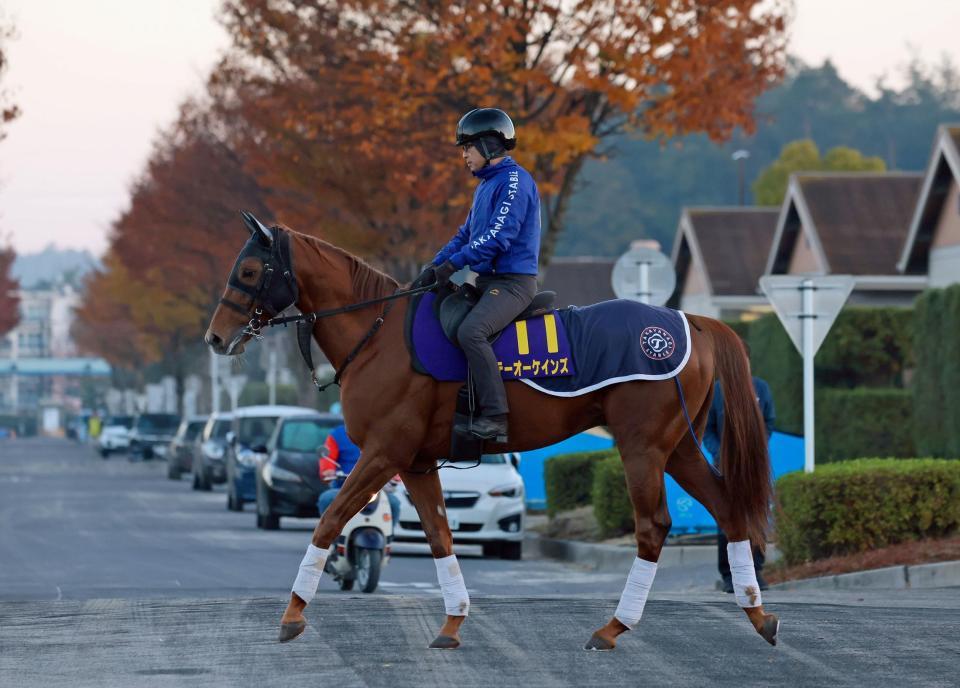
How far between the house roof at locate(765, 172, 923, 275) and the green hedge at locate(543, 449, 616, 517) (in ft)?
78.4

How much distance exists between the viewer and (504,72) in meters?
28.4

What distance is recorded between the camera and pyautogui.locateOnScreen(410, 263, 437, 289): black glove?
31.7ft

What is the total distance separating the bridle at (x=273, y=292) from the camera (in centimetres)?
980

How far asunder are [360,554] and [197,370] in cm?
6820

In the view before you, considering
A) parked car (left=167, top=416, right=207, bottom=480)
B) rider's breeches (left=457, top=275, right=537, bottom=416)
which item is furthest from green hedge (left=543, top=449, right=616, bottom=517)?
parked car (left=167, top=416, right=207, bottom=480)

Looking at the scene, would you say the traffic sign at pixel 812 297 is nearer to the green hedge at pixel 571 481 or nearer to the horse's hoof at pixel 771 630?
the green hedge at pixel 571 481

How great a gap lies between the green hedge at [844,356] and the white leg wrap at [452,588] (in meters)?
24.2

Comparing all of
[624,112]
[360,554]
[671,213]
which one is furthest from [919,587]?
[671,213]

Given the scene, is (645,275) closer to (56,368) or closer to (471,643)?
(471,643)

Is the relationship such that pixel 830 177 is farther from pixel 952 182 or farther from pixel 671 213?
pixel 671 213

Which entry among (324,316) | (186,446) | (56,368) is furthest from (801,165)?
(56,368)

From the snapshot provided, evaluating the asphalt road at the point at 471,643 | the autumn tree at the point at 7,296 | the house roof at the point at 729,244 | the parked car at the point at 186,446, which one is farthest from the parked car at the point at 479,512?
the autumn tree at the point at 7,296

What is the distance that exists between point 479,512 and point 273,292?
1203cm

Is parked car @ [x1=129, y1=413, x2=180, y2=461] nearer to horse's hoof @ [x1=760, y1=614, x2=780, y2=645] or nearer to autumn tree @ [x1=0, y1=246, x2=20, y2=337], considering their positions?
autumn tree @ [x1=0, y1=246, x2=20, y2=337]
